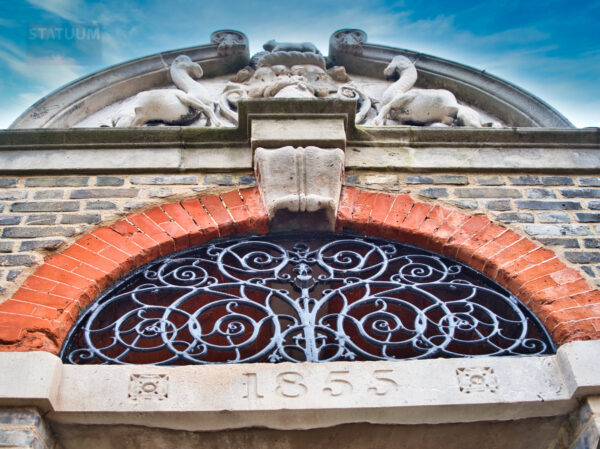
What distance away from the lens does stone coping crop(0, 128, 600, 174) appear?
13.9 ft

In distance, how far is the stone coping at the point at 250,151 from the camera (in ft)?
13.9

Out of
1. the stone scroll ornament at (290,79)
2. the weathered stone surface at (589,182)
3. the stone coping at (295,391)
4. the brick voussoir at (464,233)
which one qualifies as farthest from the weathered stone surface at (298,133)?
the stone coping at (295,391)

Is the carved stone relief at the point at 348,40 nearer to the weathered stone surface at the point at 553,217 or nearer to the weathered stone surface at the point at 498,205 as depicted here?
the weathered stone surface at the point at 498,205

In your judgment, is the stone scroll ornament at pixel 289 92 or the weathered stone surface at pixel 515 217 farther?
the stone scroll ornament at pixel 289 92

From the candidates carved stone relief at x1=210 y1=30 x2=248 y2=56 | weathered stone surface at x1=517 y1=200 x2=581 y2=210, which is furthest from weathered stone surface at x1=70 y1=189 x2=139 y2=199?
weathered stone surface at x1=517 y1=200 x2=581 y2=210

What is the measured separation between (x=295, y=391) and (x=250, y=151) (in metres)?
1.95

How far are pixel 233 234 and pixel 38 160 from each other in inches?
53.2

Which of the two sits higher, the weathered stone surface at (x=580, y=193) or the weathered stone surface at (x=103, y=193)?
the weathered stone surface at (x=103, y=193)

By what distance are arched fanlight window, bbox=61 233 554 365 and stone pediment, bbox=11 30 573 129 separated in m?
1.28

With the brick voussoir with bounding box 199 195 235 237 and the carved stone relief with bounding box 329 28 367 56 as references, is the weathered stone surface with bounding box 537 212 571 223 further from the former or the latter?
the carved stone relief with bounding box 329 28 367 56

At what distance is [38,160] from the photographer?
4223 millimetres

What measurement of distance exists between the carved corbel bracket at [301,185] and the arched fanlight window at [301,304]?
11 centimetres

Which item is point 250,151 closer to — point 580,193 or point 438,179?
point 438,179

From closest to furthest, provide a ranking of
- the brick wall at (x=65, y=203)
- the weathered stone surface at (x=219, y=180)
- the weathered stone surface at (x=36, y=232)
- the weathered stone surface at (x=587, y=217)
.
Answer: the brick wall at (x=65, y=203) → the weathered stone surface at (x=36, y=232) → the weathered stone surface at (x=587, y=217) → the weathered stone surface at (x=219, y=180)
